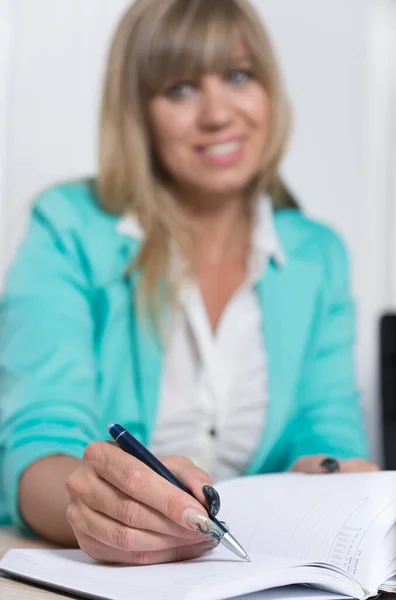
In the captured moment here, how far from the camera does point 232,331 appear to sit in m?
1.13

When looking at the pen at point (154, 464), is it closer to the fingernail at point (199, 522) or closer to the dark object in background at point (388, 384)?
the fingernail at point (199, 522)

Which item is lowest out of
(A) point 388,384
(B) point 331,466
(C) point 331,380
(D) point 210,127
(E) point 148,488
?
(A) point 388,384

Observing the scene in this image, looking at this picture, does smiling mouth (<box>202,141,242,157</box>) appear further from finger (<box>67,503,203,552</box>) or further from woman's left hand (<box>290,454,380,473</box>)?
finger (<box>67,503,203,552</box>)

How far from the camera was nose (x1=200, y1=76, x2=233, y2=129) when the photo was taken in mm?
1205

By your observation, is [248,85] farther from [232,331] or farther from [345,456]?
[345,456]

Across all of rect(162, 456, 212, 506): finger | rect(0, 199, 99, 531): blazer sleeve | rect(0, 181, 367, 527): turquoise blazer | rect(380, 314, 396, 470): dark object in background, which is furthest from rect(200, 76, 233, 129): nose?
rect(162, 456, 212, 506): finger

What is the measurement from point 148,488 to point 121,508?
3 cm

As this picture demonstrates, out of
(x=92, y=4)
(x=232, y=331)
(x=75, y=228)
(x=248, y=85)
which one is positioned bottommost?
(x=232, y=331)

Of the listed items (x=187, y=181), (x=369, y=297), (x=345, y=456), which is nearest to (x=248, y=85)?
(x=187, y=181)

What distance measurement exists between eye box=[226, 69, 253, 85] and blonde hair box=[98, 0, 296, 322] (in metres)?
0.02

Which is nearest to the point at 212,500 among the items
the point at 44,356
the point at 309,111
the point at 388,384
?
the point at 44,356

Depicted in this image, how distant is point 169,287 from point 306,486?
52 centimetres

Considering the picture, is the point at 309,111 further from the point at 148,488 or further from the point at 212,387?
the point at 148,488

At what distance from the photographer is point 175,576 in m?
0.50
